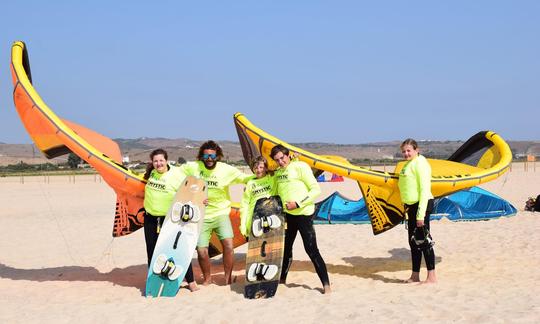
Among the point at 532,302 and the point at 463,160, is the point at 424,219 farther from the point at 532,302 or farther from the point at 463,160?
the point at 463,160

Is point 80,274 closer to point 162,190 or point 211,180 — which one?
Answer: point 162,190

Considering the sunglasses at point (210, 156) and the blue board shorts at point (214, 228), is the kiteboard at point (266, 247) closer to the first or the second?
the blue board shorts at point (214, 228)

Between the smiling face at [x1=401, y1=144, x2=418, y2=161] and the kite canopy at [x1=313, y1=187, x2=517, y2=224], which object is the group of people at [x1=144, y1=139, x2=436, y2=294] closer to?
the smiling face at [x1=401, y1=144, x2=418, y2=161]

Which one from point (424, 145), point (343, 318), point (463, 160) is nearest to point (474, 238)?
point (463, 160)

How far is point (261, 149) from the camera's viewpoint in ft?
25.6

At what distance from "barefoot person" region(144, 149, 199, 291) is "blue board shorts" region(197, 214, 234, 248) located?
47 cm

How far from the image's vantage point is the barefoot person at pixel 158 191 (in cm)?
675

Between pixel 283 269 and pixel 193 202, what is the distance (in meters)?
1.36

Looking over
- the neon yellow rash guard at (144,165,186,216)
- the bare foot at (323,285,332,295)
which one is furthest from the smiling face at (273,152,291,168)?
the bare foot at (323,285,332,295)

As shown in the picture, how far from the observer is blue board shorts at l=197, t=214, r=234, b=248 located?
22.5ft

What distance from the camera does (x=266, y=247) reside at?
675 cm

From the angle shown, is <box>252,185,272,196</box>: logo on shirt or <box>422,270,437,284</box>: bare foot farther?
<box>422,270,437,284</box>: bare foot

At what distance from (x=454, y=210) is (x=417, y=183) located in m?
7.19

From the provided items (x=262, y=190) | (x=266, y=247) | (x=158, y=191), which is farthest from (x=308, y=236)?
(x=158, y=191)
